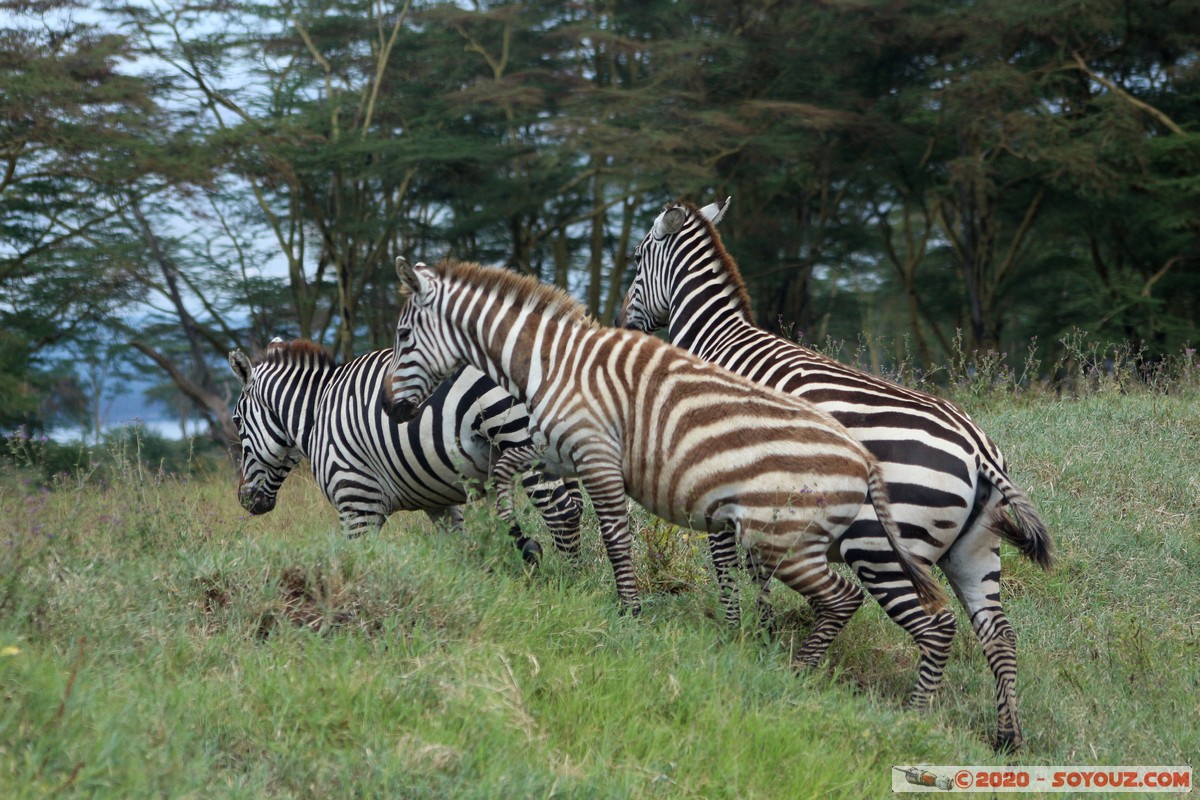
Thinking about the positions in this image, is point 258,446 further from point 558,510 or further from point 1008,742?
point 1008,742

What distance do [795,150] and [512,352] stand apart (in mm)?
17147

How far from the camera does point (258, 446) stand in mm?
7145

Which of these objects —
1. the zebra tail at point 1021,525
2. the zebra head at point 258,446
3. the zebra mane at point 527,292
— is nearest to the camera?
the zebra tail at point 1021,525

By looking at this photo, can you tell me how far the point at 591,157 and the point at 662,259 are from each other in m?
15.1

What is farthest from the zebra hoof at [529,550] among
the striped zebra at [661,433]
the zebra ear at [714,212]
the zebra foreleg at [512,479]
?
the zebra ear at [714,212]

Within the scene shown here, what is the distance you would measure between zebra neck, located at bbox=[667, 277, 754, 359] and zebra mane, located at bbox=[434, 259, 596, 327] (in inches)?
40.2

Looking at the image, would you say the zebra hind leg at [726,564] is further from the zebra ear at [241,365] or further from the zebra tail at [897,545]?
the zebra ear at [241,365]

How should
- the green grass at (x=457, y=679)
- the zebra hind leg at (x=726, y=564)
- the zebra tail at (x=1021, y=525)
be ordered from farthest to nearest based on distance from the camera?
1. the zebra hind leg at (x=726, y=564)
2. the zebra tail at (x=1021, y=525)
3. the green grass at (x=457, y=679)

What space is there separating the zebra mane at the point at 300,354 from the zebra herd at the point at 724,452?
1.16 metres

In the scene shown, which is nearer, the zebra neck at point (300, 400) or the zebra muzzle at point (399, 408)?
the zebra muzzle at point (399, 408)

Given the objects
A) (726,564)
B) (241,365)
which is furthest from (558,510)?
(241,365)

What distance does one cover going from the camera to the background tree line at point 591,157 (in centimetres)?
1892

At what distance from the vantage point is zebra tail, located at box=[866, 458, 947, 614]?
14.8 feet

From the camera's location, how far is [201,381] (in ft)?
75.4
